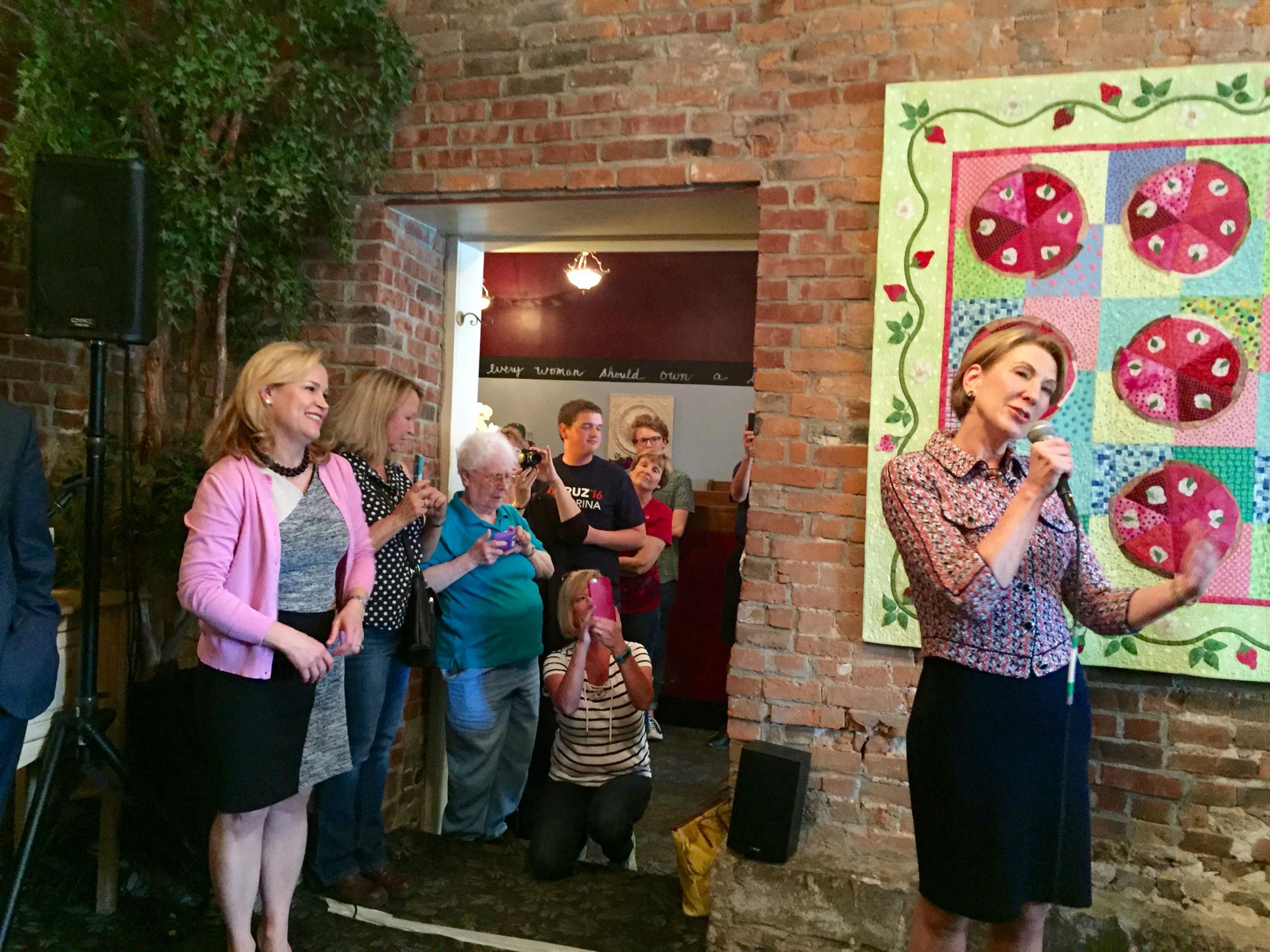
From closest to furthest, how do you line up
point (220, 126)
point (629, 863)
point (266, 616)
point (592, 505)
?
point (266, 616) < point (220, 126) < point (629, 863) < point (592, 505)

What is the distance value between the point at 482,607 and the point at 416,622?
1.27 ft

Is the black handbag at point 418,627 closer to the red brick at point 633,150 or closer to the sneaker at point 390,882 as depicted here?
the sneaker at point 390,882

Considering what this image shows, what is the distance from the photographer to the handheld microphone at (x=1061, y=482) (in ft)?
5.20

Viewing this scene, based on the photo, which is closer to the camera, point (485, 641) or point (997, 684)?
point (997, 684)

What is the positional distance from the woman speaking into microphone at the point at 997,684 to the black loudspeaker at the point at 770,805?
0.83 meters

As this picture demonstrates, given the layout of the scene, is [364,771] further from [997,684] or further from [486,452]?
[997,684]

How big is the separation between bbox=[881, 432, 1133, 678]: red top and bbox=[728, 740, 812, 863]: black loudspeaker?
3.22ft

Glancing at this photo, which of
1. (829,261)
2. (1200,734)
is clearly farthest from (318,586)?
(1200,734)

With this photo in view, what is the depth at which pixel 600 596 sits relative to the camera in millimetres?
2943

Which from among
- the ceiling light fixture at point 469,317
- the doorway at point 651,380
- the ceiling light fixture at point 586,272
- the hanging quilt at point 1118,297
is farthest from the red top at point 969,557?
the ceiling light fixture at point 586,272

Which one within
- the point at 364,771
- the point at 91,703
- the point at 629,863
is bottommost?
the point at 629,863

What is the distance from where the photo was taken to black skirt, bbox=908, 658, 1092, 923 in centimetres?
164

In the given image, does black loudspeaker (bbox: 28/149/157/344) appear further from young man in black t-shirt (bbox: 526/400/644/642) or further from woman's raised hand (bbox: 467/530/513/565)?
young man in black t-shirt (bbox: 526/400/644/642)

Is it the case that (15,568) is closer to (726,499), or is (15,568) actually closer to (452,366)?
(452,366)
